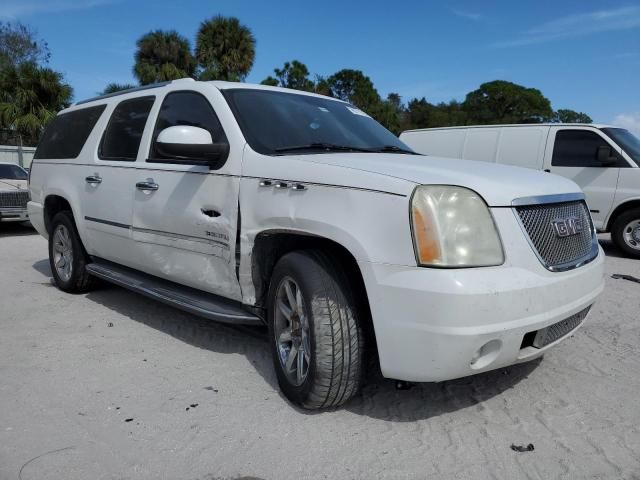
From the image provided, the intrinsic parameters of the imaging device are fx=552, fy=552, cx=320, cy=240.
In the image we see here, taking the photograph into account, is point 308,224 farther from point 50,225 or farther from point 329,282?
point 50,225

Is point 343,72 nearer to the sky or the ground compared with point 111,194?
nearer to the sky

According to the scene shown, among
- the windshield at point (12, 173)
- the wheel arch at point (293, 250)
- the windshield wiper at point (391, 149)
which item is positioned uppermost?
the windshield wiper at point (391, 149)

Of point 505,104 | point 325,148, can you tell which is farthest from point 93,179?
point 505,104

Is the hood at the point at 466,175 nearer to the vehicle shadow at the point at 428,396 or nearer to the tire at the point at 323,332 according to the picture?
the tire at the point at 323,332

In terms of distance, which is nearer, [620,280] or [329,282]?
[329,282]

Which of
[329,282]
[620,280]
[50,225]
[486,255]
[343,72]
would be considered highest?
[343,72]

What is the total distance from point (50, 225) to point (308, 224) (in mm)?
3918

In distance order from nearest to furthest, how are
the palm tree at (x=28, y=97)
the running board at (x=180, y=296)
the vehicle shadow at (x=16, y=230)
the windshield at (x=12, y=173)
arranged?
the running board at (x=180, y=296) → the vehicle shadow at (x=16, y=230) → the windshield at (x=12, y=173) → the palm tree at (x=28, y=97)

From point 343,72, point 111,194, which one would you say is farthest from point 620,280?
point 343,72

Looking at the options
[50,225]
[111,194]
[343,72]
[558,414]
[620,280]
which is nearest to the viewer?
[558,414]

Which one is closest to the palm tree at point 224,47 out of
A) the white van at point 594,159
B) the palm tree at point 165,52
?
the palm tree at point 165,52

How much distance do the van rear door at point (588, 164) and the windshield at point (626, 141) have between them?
14 cm

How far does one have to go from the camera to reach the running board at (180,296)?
339 centimetres

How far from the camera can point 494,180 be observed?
273 centimetres
